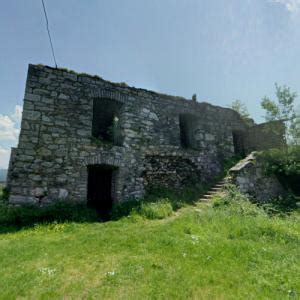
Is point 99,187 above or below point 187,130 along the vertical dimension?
below

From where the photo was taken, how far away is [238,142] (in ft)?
38.5

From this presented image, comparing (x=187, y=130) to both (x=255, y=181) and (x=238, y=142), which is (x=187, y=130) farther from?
(x=255, y=181)

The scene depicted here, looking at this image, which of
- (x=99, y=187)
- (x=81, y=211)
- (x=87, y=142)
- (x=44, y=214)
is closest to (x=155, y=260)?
(x=81, y=211)

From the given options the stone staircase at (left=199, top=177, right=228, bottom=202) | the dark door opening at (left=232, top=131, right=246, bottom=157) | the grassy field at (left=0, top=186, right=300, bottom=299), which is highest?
the dark door opening at (left=232, top=131, right=246, bottom=157)

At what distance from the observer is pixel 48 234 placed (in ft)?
16.4

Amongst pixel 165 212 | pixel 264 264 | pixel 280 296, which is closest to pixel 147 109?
pixel 165 212

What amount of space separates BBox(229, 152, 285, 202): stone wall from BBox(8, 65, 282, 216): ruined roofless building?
1409 millimetres

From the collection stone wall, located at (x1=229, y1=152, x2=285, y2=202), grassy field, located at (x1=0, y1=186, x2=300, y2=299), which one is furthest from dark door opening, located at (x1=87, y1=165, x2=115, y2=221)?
stone wall, located at (x1=229, y1=152, x2=285, y2=202)

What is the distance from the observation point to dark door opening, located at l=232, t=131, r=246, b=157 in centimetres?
1159

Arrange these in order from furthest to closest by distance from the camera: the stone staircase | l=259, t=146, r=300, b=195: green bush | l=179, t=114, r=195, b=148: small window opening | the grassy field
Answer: l=179, t=114, r=195, b=148: small window opening < l=259, t=146, r=300, b=195: green bush < the stone staircase < the grassy field

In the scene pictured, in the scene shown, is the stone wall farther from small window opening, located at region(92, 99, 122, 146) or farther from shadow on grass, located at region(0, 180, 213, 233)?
small window opening, located at region(92, 99, 122, 146)

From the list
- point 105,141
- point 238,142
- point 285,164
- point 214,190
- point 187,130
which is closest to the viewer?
point 105,141

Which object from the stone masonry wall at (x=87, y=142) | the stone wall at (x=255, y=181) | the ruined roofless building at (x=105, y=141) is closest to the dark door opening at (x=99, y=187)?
the ruined roofless building at (x=105, y=141)

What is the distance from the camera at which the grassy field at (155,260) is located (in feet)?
9.05
